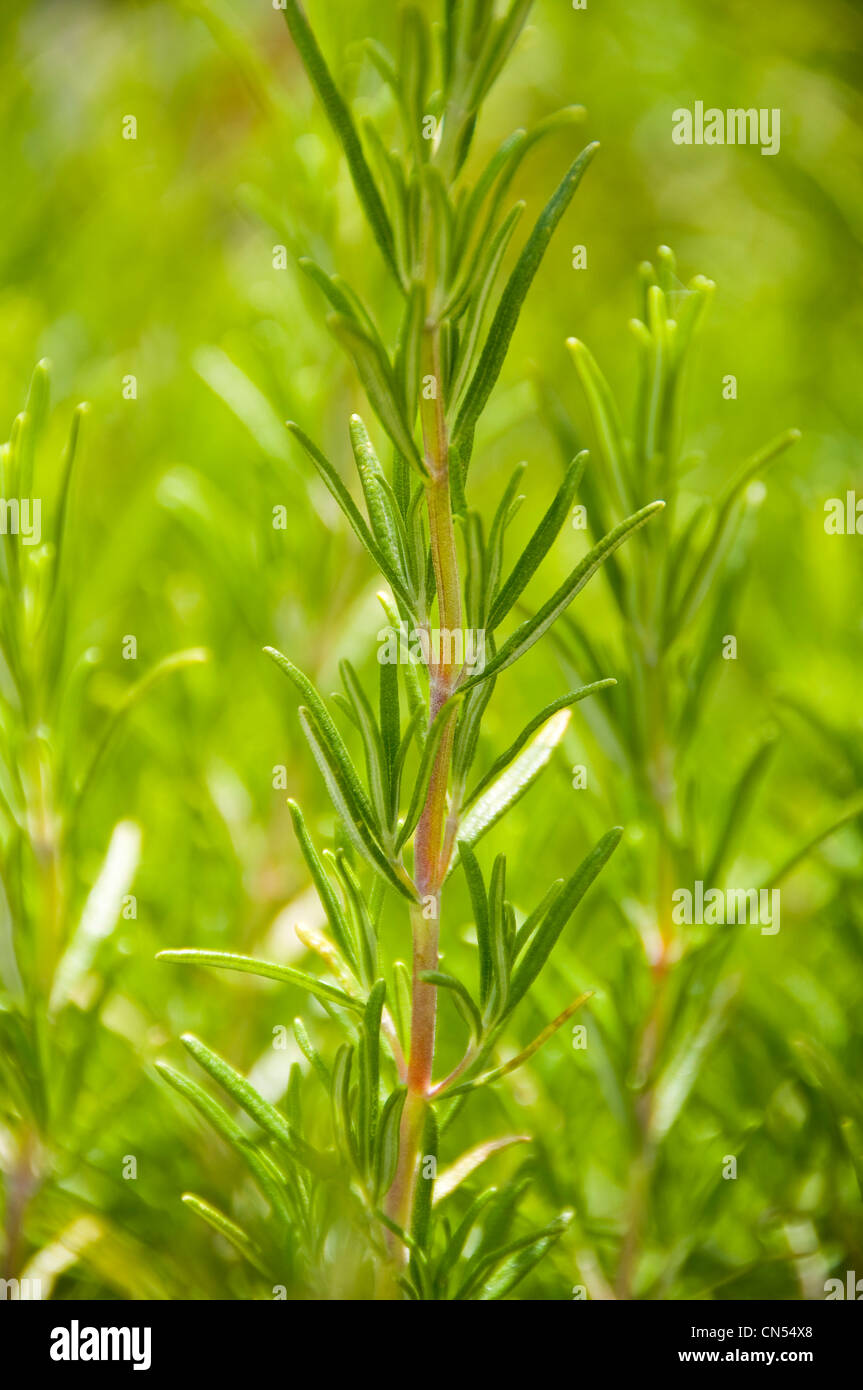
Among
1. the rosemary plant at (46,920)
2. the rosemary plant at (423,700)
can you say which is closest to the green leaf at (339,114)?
the rosemary plant at (423,700)

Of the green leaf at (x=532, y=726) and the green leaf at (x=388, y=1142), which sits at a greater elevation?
the green leaf at (x=532, y=726)

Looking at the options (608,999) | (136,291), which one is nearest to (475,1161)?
(608,999)

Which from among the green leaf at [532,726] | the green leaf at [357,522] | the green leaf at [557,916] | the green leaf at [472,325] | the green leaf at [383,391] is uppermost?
the green leaf at [472,325]

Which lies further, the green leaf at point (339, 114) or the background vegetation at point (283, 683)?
the background vegetation at point (283, 683)

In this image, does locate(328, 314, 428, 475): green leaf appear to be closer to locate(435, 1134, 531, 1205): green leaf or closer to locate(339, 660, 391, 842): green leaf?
locate(339, 660, 391, 842): green leaf

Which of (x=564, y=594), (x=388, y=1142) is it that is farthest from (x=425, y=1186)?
(x=564, y=594)

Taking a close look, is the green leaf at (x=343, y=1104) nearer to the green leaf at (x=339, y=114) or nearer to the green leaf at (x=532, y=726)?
the green leaf at (x=532, y=726)
